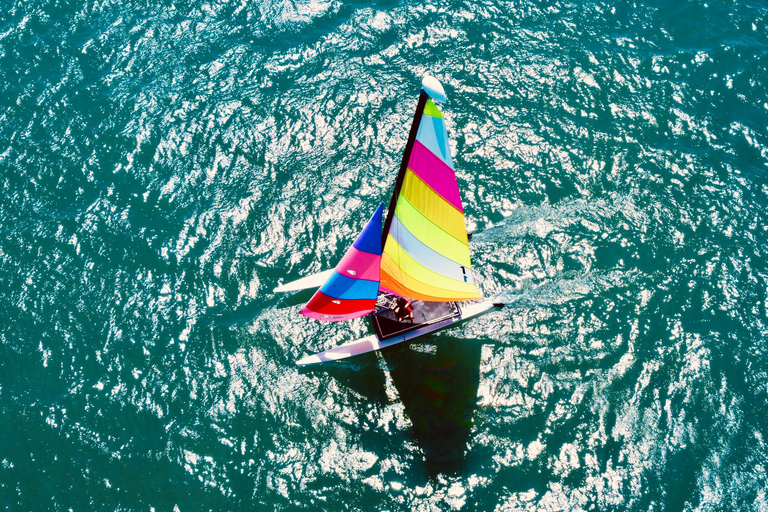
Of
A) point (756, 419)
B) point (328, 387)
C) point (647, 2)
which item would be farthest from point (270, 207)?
point (647, 2)

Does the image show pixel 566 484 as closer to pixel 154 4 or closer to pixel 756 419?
pixel 756 419

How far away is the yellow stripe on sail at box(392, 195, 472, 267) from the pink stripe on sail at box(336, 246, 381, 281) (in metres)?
2.06

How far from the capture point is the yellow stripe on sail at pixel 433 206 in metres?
25.2

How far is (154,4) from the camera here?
40562 mm

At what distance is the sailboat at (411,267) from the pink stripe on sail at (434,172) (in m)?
0.04

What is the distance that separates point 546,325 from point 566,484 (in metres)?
7.32

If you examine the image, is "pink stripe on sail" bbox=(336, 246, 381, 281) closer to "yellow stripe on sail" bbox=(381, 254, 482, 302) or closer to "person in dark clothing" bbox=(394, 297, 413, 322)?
"yellow stripe on sail" bbox=(381, 254, 482, 302)

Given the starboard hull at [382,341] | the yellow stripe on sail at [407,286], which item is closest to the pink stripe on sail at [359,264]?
→ the yellow stripe on sail at [407,286]

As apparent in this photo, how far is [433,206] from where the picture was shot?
2620cm

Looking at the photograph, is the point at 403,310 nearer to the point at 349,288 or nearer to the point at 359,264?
the point at 349,288

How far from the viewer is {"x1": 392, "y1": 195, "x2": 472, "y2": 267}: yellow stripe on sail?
2598 cm

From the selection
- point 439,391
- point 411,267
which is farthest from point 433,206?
point 439,391

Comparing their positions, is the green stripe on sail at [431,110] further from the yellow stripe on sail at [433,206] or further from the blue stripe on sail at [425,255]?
the blue stripe on sail at [425,255]

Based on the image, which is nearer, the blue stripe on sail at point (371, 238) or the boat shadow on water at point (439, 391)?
the blue stripe on sail at point (371, 238)
